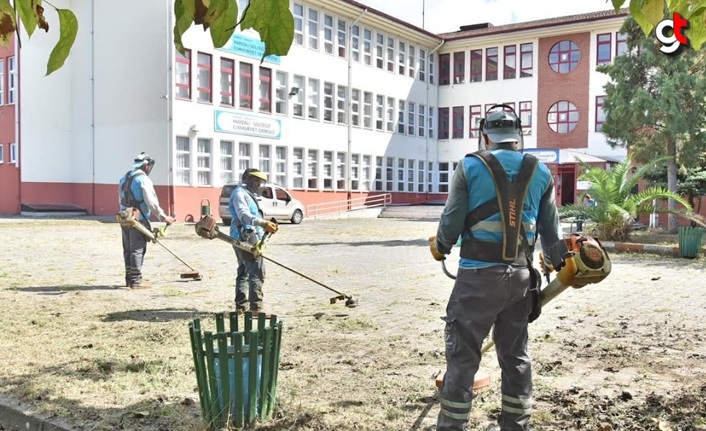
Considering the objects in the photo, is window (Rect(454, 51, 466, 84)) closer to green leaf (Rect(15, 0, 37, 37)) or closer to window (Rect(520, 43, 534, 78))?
window (Rect(520, 43, 534, 78))

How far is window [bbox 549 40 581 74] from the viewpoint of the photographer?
41.2 metres

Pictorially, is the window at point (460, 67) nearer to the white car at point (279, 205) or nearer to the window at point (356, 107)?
the window at point (356, 107)

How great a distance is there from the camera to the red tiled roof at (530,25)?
131 ft

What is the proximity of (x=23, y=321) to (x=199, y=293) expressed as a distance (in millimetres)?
2765

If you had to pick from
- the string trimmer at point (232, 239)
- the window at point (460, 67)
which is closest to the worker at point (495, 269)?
the string trimmer at point (232, 239)

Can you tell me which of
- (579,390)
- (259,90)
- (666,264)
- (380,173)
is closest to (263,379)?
(579,390)

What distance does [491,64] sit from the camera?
1750 inches

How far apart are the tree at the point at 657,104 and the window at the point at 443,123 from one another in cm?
2364

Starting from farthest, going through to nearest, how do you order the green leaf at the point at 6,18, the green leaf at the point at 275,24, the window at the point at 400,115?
the window at the point at 400,115
the green leaf at the point at 6,18
the green leaf at the point at 275,24

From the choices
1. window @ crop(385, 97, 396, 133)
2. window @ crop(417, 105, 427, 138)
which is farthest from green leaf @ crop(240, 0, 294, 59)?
window @ crop(417, 105, 427, 138)

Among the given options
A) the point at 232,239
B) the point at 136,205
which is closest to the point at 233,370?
the point at 232,239

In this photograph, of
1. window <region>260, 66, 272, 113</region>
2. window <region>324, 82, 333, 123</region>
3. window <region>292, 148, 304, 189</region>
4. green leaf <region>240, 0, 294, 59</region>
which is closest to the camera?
green leaf <region>240, 0, 294, 59</region>

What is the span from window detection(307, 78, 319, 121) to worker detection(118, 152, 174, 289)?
26776 millimetres

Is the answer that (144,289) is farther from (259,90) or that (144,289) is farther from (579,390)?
(259,90)
